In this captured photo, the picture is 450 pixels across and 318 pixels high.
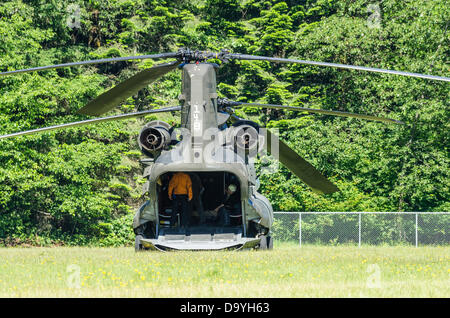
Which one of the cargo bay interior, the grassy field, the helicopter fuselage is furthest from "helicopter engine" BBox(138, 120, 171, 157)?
the grassy field

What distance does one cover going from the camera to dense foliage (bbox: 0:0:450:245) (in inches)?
1214

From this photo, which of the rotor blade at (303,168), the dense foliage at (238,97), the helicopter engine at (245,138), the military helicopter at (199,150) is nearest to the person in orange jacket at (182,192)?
the military helicopter at (199,150)

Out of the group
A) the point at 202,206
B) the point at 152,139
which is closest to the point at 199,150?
the point at 152,139

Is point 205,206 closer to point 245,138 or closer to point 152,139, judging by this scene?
point 245,138

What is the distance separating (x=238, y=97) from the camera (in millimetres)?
38844

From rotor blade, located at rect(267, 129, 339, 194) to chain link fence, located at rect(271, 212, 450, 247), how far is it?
43.5ft

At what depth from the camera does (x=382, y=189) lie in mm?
33812

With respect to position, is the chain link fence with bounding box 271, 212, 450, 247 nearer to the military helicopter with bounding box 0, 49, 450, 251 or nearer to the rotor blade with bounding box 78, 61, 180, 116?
the military helicopter with bounding box 0, 49, 450, 251

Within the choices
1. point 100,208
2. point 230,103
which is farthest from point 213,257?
point 100,208

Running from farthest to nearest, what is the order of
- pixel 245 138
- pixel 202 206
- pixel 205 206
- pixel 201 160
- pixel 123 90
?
pixel 205 206
pixel 202 206
pixel 245 138
pixel 201 160
pixel 123 90

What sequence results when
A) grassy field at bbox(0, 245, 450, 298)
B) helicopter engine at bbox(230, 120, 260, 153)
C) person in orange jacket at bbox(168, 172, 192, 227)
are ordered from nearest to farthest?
grassy field at bbox(0, 245, 450, 298) → helicopter engine at bbox(230, 120, 260, 153) → person in orange jacket at bbox(168, 172, 192, 227)

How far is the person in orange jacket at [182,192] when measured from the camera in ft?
45.0

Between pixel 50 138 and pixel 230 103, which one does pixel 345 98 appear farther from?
pixel 230 103

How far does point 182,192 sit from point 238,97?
2565 cm
